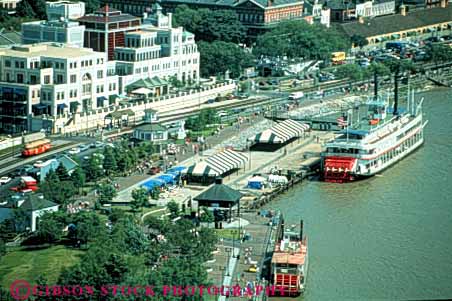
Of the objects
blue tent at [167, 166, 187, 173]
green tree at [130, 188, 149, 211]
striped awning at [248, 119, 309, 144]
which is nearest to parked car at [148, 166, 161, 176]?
blue tent at [167, 166, 187, 173]

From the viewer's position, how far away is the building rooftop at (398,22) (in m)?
30.2

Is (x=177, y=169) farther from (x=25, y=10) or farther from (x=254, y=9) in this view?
(x=25, y=10)

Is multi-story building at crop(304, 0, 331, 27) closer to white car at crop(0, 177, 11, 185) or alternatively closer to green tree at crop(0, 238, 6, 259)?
white car at crop(0, 177, 11, 185)

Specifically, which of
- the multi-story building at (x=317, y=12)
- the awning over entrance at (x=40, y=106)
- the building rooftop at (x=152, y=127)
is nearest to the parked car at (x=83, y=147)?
the building rooftop at (x=152, y=127)

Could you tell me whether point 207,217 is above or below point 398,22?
below

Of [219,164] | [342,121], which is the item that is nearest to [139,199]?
[219,164]

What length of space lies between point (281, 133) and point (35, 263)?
667 cm

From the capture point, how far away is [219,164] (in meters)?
18.2

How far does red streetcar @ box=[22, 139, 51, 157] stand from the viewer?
19.1 m

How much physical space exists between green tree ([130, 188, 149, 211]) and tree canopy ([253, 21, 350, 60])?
35.8 ft

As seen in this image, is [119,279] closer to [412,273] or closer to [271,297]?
[271,297]

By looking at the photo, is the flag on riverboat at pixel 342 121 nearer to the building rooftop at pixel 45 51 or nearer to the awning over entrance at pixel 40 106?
the building rooftop at pixel 45 51

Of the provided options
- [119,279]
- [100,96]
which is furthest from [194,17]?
[119,279]

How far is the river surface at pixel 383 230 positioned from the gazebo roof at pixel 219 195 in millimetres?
670
